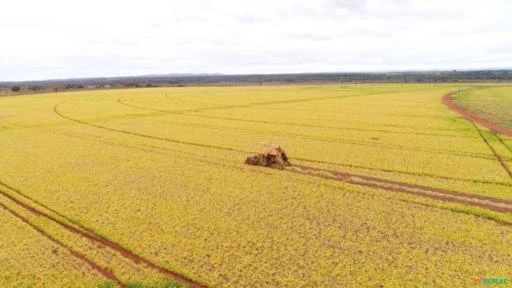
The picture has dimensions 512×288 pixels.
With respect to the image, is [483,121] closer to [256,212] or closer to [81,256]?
[256,212]

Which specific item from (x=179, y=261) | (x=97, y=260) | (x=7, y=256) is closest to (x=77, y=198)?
(x=7, y=256)

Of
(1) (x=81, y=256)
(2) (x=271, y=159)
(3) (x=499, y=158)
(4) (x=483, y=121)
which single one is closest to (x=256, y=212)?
(1) (x=81, y=256)

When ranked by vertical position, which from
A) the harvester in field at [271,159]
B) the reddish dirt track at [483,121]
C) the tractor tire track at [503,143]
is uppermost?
the harvester in field at [271,159]

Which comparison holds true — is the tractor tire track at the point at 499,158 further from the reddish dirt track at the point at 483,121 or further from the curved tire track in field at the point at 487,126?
the reddish dirt track at the point at 483,121

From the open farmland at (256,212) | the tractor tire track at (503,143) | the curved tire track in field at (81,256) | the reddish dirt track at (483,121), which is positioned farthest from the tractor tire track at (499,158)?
the curved tire track in field at (81,256)

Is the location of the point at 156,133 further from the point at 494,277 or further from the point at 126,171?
the point at 494,277
